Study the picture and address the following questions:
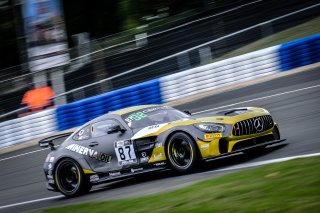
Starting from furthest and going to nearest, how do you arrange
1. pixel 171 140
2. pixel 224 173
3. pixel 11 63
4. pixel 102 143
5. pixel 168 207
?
pixel 11 63
pixel 102 143
pixel 171 140
pixel 224 173
pixel 168 207

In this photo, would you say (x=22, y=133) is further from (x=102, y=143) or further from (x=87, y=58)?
(x=102, y=143)

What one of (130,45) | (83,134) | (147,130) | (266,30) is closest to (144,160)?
(147,130)

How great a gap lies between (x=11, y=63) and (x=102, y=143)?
22.9 meters

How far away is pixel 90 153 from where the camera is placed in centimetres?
1126

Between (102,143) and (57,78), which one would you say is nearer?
(102,143)

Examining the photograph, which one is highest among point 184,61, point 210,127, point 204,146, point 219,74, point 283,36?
point 283,36

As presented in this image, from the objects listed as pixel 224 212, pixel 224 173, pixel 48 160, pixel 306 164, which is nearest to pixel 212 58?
pixel 48 160

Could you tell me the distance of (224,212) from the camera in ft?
22.1

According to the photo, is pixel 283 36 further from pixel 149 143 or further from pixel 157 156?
pixel 157 156

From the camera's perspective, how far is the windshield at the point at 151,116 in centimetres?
1083

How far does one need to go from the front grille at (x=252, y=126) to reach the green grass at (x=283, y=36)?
34.1 feet

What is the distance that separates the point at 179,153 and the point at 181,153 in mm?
34

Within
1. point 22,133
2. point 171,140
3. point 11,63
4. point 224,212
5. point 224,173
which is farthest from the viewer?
point 11,63

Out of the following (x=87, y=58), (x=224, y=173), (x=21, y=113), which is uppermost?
(x=87, y=58)
